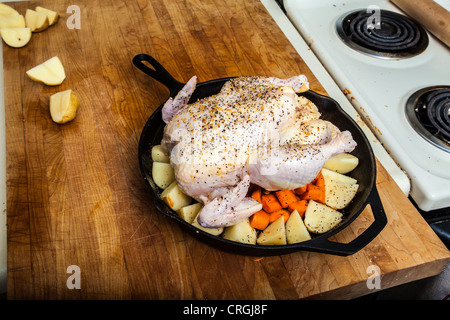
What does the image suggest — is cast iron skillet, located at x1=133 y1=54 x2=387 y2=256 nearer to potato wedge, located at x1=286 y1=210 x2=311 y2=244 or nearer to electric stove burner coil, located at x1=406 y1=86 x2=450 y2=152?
potato wedge, located at x1=286 y1=210 x2=311 y2=244

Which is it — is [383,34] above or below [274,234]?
above

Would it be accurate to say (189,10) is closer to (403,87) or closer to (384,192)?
(403,87)

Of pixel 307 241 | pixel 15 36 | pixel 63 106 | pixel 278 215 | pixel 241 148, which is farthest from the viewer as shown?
pixel 15 36

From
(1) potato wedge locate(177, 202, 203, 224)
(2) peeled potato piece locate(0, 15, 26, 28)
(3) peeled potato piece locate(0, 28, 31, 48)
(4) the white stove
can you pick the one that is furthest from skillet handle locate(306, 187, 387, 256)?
(2) peeled potato piece locate(0, 15, 26, 28)

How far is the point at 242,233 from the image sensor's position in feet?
4.47

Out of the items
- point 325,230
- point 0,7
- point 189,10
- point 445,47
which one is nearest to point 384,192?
point 325,230

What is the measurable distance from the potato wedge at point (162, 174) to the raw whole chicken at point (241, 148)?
0.27 ft

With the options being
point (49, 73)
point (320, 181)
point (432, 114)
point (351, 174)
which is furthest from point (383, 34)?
point (49, 73)

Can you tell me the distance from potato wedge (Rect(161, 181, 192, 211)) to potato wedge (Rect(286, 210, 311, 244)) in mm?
406

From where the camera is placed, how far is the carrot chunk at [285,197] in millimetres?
1440

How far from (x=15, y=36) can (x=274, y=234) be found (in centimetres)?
181

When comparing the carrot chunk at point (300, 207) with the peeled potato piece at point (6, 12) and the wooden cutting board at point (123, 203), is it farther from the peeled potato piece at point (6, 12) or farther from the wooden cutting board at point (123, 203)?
the peeled potato piece at point (6, 12)

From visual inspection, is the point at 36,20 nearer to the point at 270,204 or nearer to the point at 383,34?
the point at 270,204

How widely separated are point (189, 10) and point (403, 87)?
136 cm
